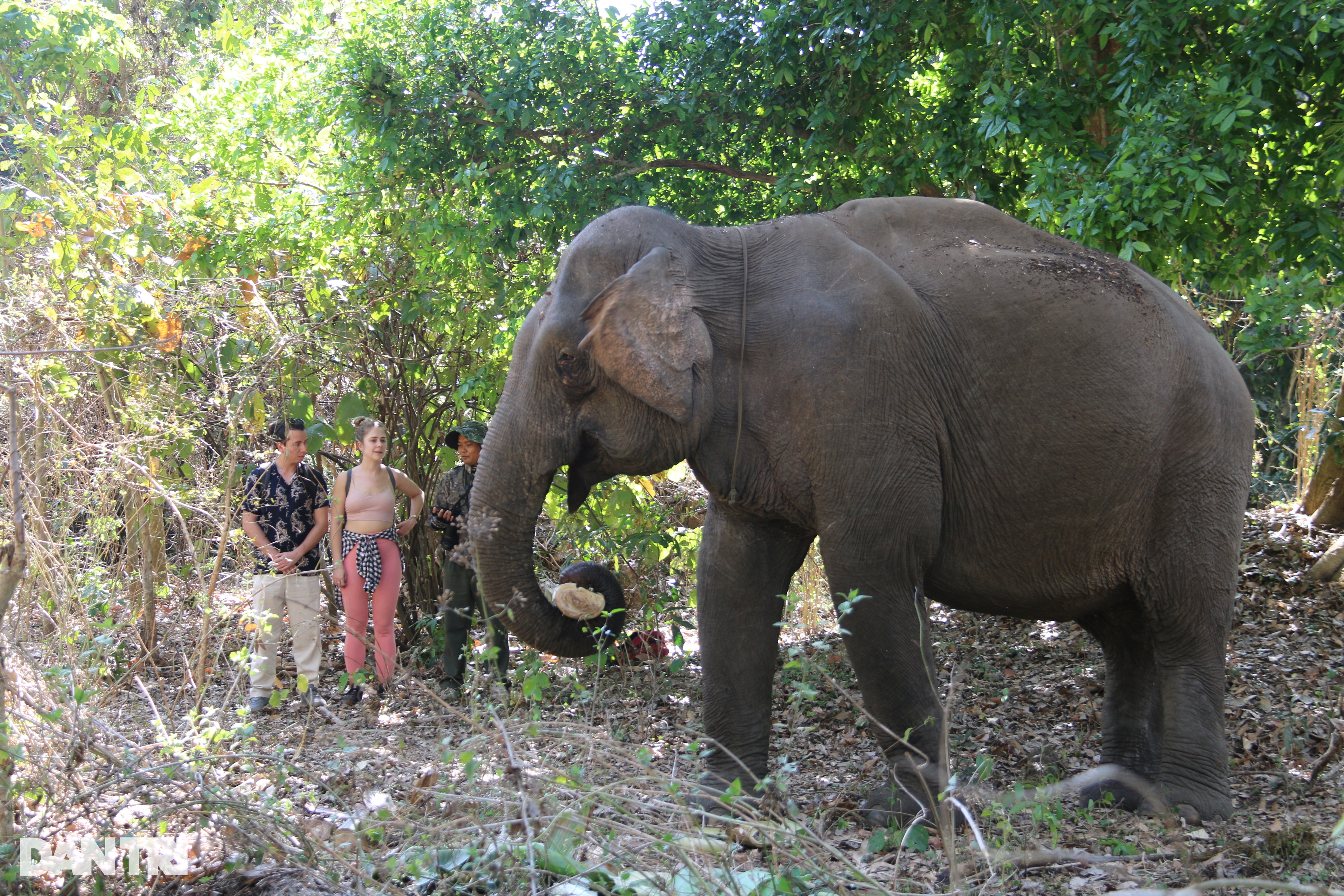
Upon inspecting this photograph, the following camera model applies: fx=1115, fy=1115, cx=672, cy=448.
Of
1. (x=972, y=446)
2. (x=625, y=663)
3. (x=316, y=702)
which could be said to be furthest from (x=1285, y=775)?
(x=316, y=702)

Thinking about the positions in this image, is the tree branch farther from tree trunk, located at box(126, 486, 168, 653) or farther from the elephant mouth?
tree trunk, located at box(126, 486, 168, 653)

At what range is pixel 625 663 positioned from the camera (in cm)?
710

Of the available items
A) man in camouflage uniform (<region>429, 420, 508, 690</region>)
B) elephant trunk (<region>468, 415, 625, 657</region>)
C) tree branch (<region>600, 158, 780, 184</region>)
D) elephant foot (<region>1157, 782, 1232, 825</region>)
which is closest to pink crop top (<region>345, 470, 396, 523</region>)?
man in camouflage uniform (<region>429, 420, 508, 690</region>)

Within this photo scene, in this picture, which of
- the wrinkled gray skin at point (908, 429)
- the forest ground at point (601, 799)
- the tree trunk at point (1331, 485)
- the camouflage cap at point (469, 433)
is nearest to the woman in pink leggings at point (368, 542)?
the camouflage cap at point (469, 433)

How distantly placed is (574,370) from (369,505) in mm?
3292

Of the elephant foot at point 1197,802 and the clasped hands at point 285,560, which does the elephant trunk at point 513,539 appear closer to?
the clasped hands at point 285,560

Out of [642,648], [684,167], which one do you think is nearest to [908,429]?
[684,167]

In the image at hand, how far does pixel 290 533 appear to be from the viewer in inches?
282

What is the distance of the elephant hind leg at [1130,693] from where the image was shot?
4.90m

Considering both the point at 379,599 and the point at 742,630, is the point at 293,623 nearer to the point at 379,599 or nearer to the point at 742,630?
the point at 379,599

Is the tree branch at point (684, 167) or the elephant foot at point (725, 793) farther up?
the tree branch at point (684, 167)

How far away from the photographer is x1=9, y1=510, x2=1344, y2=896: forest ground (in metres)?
3.06

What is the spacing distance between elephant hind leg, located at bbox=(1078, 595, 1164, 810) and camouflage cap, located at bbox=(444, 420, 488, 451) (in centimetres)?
383

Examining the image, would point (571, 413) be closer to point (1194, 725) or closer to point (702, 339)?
point (702, 339)
